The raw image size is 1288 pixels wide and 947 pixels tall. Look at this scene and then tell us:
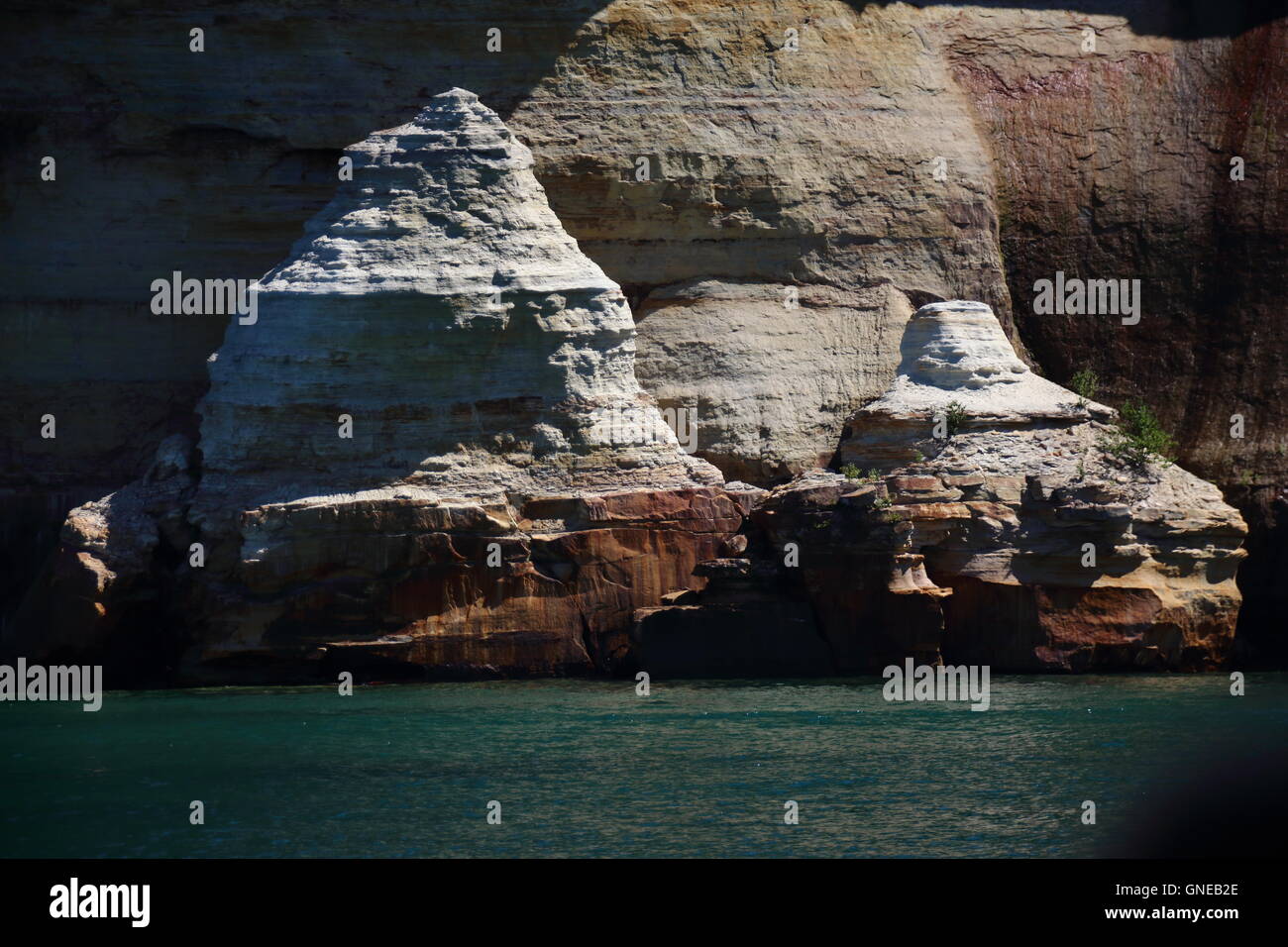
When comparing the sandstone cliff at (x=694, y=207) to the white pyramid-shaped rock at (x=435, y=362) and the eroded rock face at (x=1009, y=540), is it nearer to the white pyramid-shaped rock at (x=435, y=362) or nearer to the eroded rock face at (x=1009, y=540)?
the white pyramid-shaped rock at (x=435, y=362)

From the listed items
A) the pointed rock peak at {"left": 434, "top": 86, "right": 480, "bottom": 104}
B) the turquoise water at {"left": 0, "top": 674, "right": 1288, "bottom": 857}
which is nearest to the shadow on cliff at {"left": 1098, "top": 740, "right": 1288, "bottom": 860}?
the turquoise water at {"left": 0, "top": 674, "right": 1288, "bottom": 857}

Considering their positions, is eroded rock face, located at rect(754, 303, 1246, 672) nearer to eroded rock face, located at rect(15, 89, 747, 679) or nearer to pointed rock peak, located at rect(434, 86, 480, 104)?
eroded rock face, located at rect(15, 89, 747, 679)

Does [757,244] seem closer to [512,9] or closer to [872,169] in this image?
[872,169]

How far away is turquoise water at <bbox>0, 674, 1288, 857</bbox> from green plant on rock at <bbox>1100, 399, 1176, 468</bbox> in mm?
3397

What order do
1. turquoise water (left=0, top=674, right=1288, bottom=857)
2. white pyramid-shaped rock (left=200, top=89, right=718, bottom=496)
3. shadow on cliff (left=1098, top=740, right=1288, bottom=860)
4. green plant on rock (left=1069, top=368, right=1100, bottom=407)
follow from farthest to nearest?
green plant on rock (left=1069, top=368, right=1100, bottom=407), white pyramid-shaped rock (left=200, top=89, right=718, bottom=496), turquoise water (left=0, top=674, right=1288, bottom=857), shadow on cliff (left=1098, top=740, right=1288, bottom=860)

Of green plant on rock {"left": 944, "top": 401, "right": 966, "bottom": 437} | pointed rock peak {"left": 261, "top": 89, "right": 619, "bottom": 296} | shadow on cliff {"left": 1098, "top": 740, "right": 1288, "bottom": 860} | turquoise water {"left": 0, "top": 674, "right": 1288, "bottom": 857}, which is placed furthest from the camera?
green plant on rock {"left": 944, "top": 401, "right": 966, "bottom": 437}

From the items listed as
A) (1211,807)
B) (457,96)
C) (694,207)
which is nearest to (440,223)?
Answer: (457,96)

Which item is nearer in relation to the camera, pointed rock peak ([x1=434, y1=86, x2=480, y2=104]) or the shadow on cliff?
the shadow on cliff

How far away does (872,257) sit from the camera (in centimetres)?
3897

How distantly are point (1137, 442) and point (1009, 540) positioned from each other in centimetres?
297

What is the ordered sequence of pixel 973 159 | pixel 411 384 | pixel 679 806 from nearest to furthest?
pixel 679 806
pixel 411 384
pixel 973 159

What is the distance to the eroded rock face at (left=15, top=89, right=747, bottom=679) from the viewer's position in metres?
32.6
